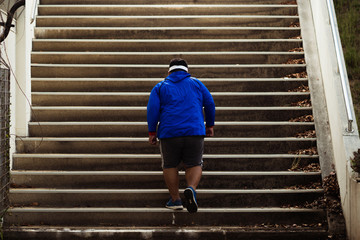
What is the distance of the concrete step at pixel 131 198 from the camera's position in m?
5.54

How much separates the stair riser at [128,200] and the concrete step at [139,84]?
1935 mm

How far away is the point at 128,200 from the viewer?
561 centimetres

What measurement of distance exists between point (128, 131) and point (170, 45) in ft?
6.47

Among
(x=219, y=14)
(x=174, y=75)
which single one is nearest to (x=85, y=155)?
(x=174, y=75)

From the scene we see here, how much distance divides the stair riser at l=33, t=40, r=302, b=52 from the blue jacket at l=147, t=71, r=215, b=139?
2.63 m

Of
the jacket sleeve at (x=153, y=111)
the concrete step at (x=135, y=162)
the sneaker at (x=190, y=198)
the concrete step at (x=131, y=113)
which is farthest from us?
→ the concrete step at (x=131, y=113)

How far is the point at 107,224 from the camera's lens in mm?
5348

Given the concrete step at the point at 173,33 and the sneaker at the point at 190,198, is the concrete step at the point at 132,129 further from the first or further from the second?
the concrete step at the point at 173,33

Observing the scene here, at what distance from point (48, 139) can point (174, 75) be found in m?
2.18

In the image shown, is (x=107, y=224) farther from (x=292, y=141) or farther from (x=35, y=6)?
(x=35, y=6)

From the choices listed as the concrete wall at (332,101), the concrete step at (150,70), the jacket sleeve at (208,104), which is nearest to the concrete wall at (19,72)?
the concrete step at (150,70)

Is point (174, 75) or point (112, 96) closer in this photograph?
point (174, 75)

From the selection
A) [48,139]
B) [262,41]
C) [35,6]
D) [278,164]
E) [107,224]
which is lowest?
[107,224]

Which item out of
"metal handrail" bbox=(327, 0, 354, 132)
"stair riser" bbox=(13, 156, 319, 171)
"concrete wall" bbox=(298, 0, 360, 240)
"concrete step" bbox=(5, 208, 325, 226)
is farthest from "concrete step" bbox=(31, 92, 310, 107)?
"concrete step" bbox=(5, 208, 325, 226)
